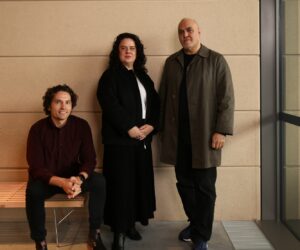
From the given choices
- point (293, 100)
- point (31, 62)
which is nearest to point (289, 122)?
point (293, 100)

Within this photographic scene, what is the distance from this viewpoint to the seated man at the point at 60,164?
266 cm

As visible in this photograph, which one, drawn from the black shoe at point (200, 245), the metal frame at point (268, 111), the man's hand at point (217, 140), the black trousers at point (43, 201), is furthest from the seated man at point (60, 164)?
the metal frame at point (268, 111)

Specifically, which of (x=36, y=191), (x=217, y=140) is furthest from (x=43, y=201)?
(x=217, y=140)

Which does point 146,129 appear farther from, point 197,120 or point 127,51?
point 127,51

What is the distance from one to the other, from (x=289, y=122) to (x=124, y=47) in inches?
55.5

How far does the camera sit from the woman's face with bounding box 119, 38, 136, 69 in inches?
114

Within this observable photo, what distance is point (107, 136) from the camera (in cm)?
290

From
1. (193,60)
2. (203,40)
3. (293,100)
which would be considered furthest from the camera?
(203,40)

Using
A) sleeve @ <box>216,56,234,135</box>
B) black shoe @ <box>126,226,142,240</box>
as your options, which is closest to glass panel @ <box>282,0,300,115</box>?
sleeve @ <box>216,56,234,135</box>

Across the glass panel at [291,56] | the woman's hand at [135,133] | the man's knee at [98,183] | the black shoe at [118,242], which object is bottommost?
the black shoe at [118,242]

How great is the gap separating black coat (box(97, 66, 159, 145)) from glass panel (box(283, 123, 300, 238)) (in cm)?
117

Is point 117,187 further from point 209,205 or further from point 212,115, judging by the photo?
point 212,115

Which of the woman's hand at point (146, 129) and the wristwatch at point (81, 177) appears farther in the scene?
the woman's hand at point (146, 129)

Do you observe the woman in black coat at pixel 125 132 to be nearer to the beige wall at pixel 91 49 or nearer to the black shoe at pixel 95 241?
the black shoe at pixel 95 241
